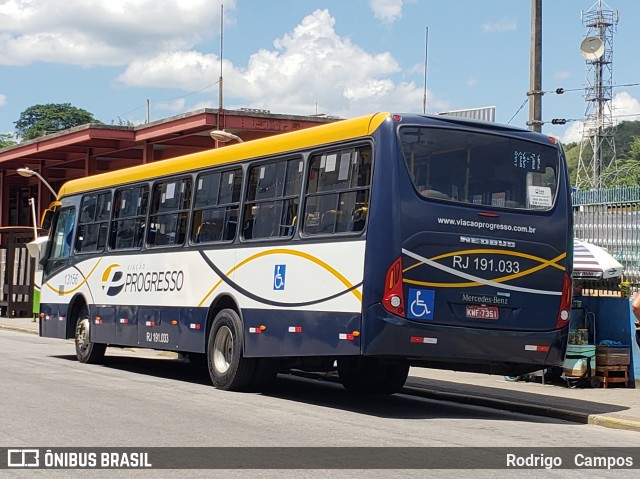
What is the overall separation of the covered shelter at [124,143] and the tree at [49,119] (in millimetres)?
83571

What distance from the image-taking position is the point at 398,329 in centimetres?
1306

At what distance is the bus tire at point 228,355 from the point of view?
15.6 m

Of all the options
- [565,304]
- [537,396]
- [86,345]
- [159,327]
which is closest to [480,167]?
[565,304]

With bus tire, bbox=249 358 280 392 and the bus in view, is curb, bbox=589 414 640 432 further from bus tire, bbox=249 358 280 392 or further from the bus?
bus tire, bbox=249 358 280 392

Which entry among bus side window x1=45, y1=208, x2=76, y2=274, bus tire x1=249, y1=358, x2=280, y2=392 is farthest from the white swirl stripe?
bus side window x1=45, y1=208, x2=76, y2=274

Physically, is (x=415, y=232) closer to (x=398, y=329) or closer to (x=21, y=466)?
(x=398, y=329)

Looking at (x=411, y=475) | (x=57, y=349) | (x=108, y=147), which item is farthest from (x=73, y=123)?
(x=411, y=475)

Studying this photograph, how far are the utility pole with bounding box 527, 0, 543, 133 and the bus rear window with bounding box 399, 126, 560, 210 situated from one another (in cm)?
458

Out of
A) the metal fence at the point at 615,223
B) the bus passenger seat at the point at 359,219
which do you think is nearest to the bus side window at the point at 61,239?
the metal fence at the point at 615,223

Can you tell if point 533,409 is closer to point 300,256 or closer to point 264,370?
point 300,256

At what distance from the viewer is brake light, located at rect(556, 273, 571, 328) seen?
1427 cm

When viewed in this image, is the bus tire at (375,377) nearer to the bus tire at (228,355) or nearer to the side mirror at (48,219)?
the bus tire at (228,355)

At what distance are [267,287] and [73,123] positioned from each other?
13470cm

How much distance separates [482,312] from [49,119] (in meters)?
141
